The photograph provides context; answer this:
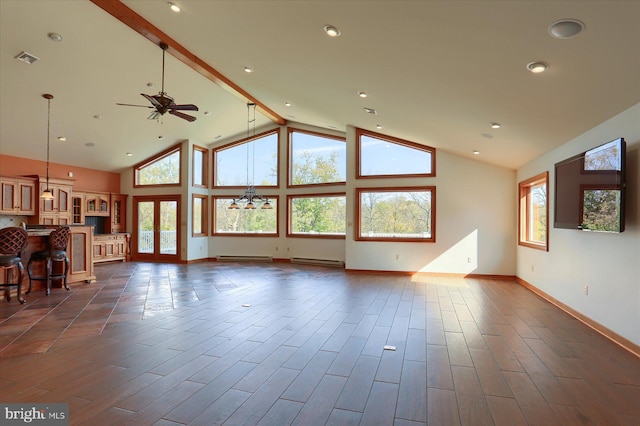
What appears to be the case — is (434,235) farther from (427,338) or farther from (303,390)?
(303,390)

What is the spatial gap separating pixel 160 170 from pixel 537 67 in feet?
34.0

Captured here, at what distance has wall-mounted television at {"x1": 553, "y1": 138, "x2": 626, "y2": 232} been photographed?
3.51 m

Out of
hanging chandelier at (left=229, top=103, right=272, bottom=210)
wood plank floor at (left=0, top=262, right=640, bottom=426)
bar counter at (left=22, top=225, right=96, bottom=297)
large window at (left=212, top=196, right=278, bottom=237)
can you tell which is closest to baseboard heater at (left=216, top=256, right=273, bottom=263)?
large window at (left=212, top=196, right=278, bottom=237)

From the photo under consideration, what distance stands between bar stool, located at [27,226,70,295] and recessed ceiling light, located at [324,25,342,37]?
5.75 meters

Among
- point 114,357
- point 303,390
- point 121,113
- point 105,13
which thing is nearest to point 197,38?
point 105,13

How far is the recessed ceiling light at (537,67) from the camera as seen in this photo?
3156 millimetres

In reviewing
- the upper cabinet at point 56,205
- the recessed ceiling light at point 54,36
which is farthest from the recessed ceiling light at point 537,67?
the upper cabinet at point 56,205

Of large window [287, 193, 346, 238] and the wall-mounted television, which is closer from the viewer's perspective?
the wall-mounted television

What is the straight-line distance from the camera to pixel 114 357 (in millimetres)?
3193

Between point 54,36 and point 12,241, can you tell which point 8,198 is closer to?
point 12,241

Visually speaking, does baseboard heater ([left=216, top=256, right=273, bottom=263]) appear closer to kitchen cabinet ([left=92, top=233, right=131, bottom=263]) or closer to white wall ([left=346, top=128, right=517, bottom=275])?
kitchen cabinet ([left=92, top=233, right=131, bottom=263])

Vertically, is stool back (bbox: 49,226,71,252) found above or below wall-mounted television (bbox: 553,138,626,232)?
below

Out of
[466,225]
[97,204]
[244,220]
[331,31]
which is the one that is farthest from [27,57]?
[466,225]

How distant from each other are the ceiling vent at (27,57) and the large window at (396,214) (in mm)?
6665
